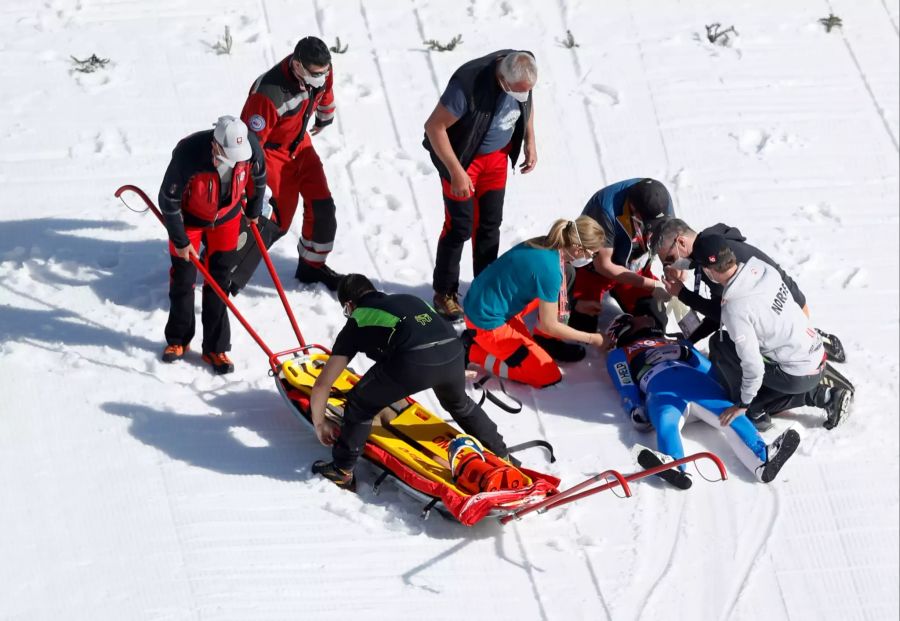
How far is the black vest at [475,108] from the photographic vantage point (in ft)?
24.5

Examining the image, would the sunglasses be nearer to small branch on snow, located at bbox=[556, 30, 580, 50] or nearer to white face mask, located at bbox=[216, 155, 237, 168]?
white face mask, located at bbox=[216, 155, 237, 168]

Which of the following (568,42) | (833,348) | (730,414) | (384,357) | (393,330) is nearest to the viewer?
(393,330)

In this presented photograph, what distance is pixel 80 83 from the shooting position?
9836 mm

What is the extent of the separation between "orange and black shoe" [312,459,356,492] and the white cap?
173cm

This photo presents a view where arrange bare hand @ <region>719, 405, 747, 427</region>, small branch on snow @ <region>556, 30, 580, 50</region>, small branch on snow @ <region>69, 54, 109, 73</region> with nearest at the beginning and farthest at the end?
bare hand @ <region>719, 405, 747, 427</region>, small branch on snow @ <region>69, 54, 109, 73</region>, small branch on snow @ <region>556, 30, 580, 50</region>

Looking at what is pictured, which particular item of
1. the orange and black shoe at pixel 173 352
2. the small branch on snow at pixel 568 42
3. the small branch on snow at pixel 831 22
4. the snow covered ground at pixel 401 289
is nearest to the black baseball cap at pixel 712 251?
the snow covered ground at pixel 401 289

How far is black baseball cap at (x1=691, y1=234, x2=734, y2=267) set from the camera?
6.87 m

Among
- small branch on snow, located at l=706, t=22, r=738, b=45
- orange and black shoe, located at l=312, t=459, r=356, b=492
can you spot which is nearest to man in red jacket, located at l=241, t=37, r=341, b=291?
orange and black shoe, located at l=312, t=459, r=356, b=492

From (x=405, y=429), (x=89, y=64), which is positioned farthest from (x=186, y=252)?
(x=89, y=64)

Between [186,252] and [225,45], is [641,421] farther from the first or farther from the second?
[225,45]

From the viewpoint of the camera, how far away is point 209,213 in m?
7.16

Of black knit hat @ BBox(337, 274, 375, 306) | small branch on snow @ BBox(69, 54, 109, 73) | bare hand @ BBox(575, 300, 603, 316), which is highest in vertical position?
small branch on snow @ BBox(69, 54, 109, 73)

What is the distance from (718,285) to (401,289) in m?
2.33

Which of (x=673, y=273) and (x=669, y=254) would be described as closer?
(x=669, y=254)
